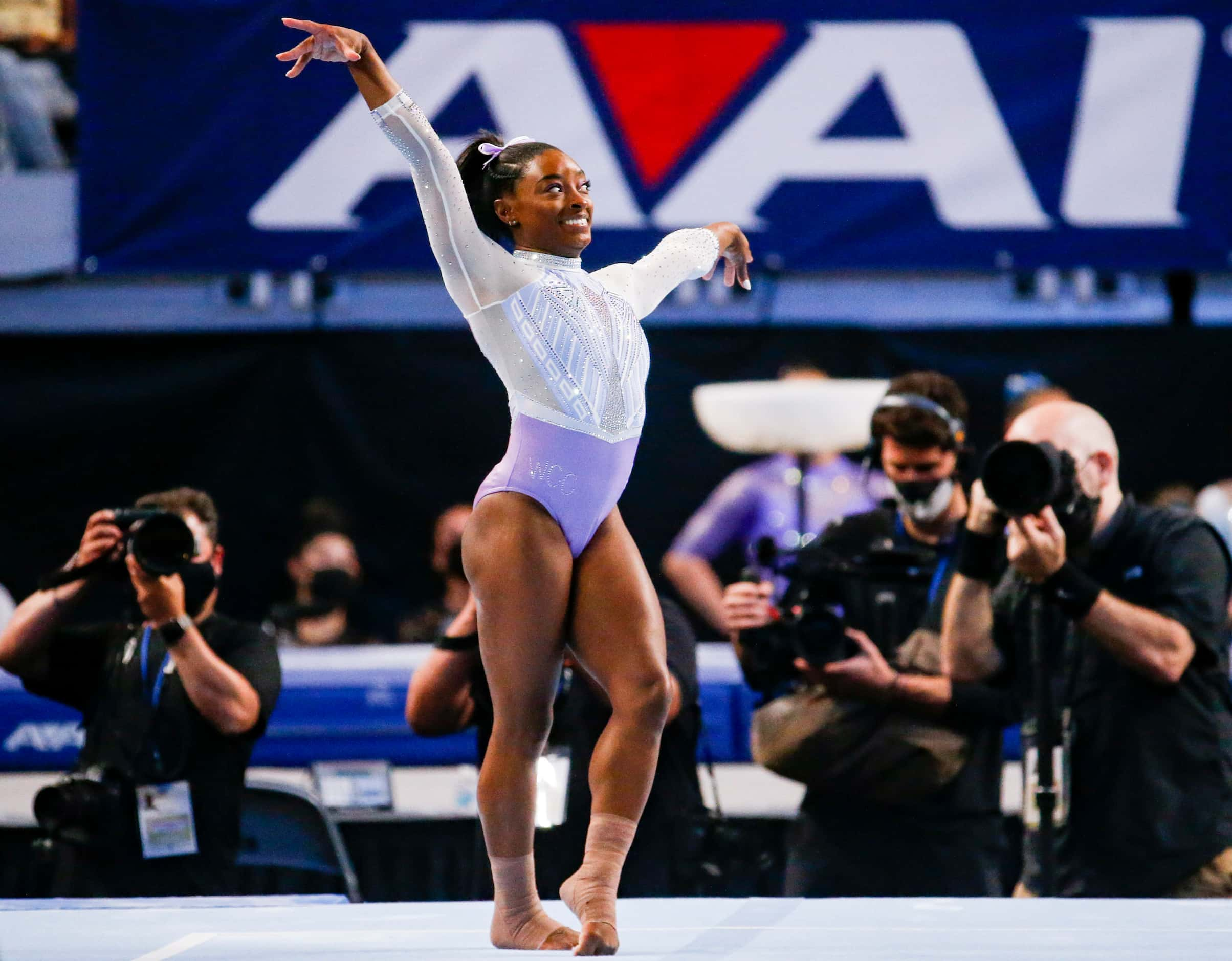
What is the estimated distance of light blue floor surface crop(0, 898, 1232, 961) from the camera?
212cm

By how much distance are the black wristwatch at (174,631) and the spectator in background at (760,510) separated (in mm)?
2631

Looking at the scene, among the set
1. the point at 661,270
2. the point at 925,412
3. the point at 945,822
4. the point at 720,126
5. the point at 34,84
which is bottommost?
the point at 945,822

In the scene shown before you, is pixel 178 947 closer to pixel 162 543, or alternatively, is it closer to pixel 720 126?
pixel 162 543

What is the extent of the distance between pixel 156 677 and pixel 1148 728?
2.05m

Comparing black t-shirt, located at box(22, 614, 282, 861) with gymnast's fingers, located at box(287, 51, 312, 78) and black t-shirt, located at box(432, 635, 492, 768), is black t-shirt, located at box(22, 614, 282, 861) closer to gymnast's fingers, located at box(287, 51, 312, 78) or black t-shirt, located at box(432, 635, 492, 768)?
black t-shirt, located at box(432, 635, 492, 768)

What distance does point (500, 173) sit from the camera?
7.75ft

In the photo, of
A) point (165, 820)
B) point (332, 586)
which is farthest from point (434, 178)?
point (332, 586)

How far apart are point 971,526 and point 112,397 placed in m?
4.68

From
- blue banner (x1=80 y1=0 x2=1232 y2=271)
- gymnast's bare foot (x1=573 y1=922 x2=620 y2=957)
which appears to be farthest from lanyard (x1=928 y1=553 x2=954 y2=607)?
blue banner (x1=80 y1=0 x2=1232 y2=271)

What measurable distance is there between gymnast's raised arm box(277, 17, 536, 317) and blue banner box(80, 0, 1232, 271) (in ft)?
11.5

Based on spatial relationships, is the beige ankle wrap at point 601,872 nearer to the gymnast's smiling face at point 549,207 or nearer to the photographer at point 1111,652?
the gymnast's smiling face at point 549,207

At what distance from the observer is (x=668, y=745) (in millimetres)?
3172

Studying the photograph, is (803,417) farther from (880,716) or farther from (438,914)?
(438,914)

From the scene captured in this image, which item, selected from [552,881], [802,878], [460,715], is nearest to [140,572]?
[460,715]
